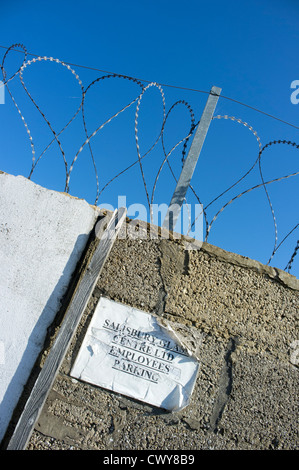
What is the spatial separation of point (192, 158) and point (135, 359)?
1.66 m

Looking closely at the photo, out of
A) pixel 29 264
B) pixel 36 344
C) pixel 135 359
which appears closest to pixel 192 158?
pixel 29 264

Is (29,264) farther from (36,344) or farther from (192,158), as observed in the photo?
(192,158)

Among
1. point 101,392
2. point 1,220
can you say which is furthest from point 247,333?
point 1,220

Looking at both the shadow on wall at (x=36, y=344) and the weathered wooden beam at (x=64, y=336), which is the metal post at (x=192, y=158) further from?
the shadow on wall at (x=36, y=344)

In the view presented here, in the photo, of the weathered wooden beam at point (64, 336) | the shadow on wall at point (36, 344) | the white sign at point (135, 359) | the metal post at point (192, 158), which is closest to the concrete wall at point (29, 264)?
the shadow on wall at point (36, 344)

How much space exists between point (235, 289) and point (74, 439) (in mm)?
1337

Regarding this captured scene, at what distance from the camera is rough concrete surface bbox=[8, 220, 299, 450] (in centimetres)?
234

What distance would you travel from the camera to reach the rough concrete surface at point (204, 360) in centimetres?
234

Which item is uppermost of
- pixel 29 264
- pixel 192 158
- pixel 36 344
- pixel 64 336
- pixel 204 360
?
pixel 192 158

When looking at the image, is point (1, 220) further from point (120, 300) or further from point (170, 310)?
point (170, 310)

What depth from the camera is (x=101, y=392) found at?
239cm

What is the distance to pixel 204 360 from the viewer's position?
248 cm

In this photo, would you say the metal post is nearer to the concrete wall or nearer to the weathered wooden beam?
the weathered wooden beam
